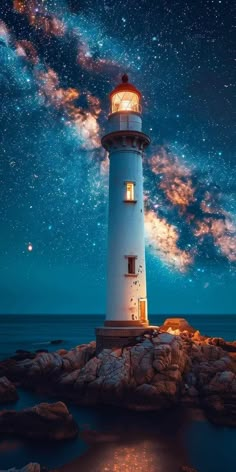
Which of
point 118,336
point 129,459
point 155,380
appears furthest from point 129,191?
point 129,459

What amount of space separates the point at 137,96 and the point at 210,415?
17822 millimetres

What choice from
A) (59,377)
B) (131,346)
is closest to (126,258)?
(131,346)

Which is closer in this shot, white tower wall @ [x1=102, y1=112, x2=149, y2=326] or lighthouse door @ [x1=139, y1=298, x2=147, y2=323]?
white tower wall @ [x1=102, y1=112, x2=149, y2=326]

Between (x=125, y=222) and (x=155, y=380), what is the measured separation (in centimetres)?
882

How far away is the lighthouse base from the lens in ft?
67.6

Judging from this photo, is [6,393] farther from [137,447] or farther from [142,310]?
[142,310]

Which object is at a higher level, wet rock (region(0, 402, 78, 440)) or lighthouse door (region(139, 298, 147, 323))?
lighthouse door (region(139, 298, 147, 323))

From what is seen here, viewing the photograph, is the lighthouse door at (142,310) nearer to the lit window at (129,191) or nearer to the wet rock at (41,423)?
the lit window at (129,191)

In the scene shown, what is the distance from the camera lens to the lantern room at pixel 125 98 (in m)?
24.0

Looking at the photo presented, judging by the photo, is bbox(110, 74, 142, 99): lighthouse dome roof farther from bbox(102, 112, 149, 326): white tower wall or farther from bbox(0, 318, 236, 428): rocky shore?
bbox(0, 318, 236, 428): rocky shore

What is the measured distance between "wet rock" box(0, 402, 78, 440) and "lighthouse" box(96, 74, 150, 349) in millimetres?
7655

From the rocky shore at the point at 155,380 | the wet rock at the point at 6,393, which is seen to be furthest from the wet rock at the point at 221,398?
the wet rock at the point at 6,393

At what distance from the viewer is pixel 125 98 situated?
79.5ft

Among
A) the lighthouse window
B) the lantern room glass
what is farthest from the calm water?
the lantern room glass
